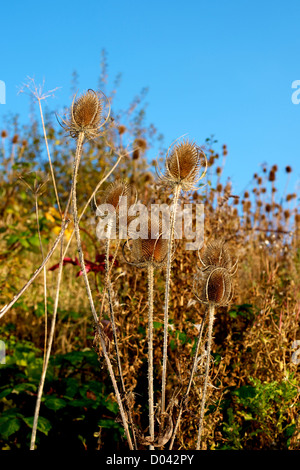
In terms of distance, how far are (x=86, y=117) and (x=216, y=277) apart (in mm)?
671

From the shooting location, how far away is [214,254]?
1681 millimetres

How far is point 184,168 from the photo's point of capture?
60.3 inches

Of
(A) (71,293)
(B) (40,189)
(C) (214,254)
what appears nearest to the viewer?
(C) (214,254)

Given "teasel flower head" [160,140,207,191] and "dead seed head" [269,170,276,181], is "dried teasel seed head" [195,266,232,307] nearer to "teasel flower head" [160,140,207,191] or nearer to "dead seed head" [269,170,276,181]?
"teasel flower head" [160,140,207,191]

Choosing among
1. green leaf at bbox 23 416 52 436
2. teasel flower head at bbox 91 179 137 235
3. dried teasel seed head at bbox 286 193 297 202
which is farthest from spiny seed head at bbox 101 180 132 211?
dried teasel seed head at bbox 286 193 297 202

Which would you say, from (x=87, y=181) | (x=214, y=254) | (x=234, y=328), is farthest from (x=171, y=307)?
(x=87, y=181)

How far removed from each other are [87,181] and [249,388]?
A: 7161 mm

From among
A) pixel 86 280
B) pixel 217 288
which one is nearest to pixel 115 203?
pixel 86 280

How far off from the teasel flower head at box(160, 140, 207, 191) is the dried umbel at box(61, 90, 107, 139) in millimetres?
269

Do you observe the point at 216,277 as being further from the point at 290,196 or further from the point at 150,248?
the point at 290,196

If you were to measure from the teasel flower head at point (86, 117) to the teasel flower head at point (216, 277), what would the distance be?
0.56 metres

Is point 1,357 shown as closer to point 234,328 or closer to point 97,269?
point 97,269

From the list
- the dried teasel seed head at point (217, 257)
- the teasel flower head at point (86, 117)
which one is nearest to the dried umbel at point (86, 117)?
the teasel flower head at point (86, 117)

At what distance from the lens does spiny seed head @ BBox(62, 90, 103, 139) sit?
1.60 metres
